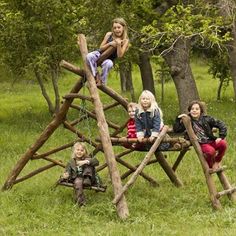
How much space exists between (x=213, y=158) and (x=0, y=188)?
381 centimetres

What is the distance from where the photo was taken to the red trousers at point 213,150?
29.2ft

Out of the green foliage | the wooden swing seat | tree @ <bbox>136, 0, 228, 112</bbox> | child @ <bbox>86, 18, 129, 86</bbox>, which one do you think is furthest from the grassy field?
tree @ <bbox>136, 0, 228, 112</bbox>

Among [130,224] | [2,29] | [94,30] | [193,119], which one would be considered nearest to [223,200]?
[193,119]

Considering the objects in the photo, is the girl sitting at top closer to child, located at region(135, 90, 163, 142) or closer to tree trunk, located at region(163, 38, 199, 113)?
child, located at region(135, 90, 163, 142)

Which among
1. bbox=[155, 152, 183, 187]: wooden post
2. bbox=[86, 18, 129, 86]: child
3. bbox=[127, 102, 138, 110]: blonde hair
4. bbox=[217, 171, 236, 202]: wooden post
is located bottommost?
bbox=[155, 152, 183, 187]: wooden post

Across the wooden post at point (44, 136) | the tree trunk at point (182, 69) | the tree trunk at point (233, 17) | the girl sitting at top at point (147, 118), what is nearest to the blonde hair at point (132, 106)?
the girl sitting at top at point (147, 118)

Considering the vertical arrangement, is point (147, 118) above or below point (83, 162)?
above

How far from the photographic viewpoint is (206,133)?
9078mm

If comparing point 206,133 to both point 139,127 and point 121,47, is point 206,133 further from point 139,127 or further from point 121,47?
point 121,47

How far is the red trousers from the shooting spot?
891cm

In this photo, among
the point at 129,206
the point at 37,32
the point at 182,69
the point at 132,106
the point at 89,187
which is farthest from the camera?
the point at 37,32

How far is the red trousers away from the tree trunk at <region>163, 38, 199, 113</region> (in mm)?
7162

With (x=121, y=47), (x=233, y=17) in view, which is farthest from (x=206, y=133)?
(x=233, y=17)

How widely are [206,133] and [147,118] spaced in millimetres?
916
